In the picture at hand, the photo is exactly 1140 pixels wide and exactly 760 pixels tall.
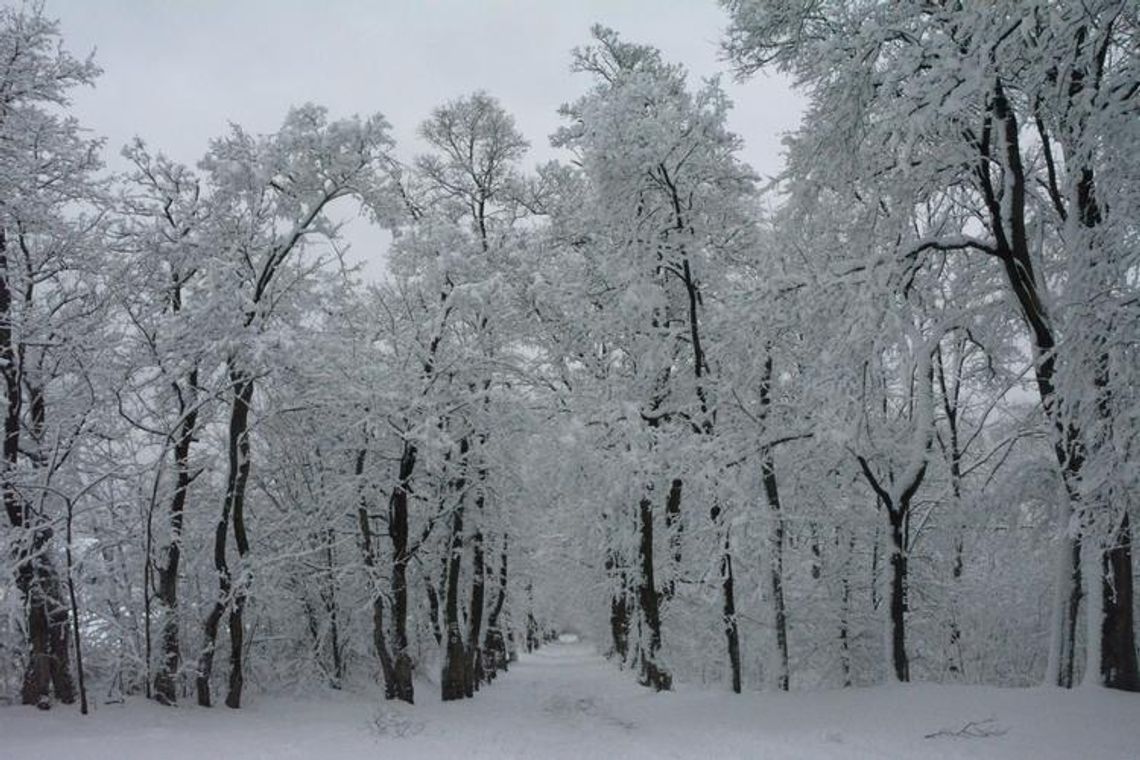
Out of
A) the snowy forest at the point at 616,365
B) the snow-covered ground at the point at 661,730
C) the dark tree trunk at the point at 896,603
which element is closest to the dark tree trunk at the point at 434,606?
the snowy forest at the point at 616,365

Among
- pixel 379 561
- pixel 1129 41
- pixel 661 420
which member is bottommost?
pixel 379 561

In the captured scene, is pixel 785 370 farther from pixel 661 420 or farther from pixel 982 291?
pixel 982 291

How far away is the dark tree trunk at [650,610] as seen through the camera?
15.5m

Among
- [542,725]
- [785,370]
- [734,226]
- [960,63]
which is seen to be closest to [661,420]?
[785,370]

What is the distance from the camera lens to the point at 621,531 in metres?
17.4

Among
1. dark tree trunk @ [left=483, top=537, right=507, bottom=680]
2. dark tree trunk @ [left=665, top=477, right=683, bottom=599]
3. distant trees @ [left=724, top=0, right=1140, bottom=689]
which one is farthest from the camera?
dark tree trunk @ [left=483, top=537, right=507, bottom=680]

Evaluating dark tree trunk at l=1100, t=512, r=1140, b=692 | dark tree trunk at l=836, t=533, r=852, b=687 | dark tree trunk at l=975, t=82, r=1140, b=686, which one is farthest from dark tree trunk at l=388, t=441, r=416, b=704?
dark tree trunk at l=1100, t=512, r=1140, b=692

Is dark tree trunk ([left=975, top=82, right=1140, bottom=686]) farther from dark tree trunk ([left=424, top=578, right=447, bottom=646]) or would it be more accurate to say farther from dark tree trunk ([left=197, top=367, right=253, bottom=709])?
dark tree trunk ([left=424, top=578, right=447, bottom=646])

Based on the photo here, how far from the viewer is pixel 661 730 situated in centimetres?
1127

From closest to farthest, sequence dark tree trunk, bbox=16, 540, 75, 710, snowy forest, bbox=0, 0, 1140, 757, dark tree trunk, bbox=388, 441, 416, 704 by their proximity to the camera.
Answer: snowy forest, bbox=0, 0, 1140, 757
dark tree trunk, bbox=16, 540, 75, 710
dark tree trunk, bbox=388, 441, 416, 704

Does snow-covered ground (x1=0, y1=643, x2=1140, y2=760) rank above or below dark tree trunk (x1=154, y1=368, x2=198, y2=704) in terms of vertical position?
below

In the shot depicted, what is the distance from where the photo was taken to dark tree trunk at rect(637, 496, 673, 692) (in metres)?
15.5

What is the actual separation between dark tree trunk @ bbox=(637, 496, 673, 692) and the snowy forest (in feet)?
0.26

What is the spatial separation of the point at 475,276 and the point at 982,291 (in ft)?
31.6
